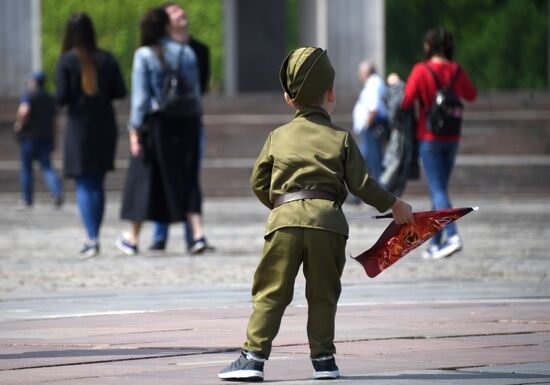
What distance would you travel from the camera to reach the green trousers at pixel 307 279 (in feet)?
20.1

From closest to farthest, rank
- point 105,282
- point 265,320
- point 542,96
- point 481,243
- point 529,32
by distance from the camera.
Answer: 1. point 265,320
2. point 105,282
3. point 481,243
4. point 542,96
5. point 529,32

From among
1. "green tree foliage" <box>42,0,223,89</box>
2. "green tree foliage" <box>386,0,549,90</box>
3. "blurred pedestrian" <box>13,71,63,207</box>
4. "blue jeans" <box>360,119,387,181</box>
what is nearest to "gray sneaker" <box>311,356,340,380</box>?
"blue jeans" <box>360,119,387,181</box>

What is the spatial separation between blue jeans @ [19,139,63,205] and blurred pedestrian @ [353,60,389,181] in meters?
4.61

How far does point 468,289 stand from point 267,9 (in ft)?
103

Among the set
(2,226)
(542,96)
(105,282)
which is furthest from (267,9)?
(105,282)

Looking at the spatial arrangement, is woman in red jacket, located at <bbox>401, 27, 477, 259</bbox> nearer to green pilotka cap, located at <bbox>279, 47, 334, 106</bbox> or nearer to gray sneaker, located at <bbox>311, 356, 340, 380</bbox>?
green pilotka cap, located at <bbox>279, 47, 334, 106</bbox>

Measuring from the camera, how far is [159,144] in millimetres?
13438

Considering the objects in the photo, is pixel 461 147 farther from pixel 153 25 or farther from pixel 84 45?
pixel 84 45

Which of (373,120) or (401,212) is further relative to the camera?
(373,120)

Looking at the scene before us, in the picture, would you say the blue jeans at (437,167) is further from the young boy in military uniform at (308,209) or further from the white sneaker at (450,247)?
the young boy in military uniform at (308,209)

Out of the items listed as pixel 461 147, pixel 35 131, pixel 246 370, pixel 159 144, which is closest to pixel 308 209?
pixel 246 370

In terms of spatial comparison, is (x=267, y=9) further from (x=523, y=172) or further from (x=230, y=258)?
(x=230, y=258)

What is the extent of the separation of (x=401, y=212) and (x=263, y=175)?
560mm

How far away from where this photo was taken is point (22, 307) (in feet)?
30.3
